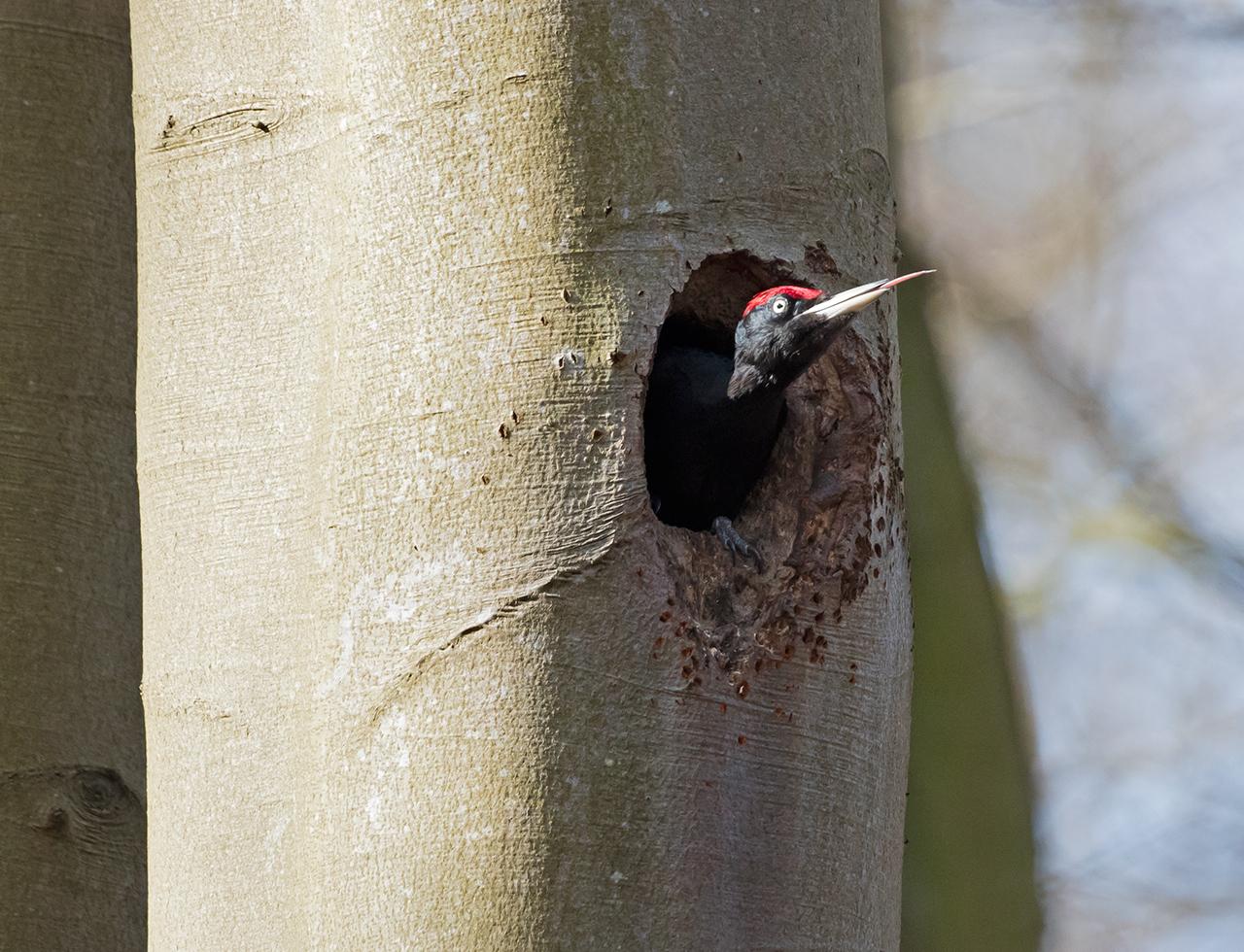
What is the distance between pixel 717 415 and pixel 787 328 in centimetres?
35

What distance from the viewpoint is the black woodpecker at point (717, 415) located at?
2053mm

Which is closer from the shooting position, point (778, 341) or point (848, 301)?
point (848, 301)

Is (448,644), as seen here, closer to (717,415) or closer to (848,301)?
(848,301)

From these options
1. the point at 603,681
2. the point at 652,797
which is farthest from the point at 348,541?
the point at 652,797

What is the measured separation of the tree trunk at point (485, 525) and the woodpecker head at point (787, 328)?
0.05 m

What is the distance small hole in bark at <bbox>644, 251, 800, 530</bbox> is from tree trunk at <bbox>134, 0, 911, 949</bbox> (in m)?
A: 0.42

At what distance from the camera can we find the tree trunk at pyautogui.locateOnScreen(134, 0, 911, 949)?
148 centimetres

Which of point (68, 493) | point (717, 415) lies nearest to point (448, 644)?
point (717, 415)

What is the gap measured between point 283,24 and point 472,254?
410 mm

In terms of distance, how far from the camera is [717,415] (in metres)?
2.28

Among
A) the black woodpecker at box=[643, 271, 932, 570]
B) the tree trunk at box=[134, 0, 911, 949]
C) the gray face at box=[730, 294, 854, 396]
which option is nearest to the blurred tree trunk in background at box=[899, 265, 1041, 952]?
the black woodpecker at box=[643, 271, 932, 570]

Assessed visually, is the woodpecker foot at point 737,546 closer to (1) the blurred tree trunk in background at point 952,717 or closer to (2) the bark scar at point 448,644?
(2) the bark scar at point 448,644

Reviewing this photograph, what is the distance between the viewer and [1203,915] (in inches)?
177

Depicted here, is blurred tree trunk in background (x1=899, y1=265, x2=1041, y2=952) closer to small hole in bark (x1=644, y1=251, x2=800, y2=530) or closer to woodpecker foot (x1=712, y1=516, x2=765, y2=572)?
small hole in bark (x1=644, y1=251, x2=800, y2=530)
